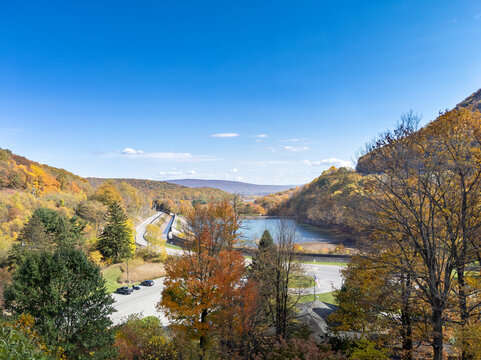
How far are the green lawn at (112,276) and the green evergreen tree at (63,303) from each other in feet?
51.7

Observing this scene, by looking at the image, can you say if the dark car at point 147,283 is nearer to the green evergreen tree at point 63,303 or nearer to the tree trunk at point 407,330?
the green evergreen tree at point 63,303

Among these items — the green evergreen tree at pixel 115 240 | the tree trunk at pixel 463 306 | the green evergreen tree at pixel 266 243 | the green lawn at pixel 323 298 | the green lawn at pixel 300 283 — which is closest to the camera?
the tree trunk at pixel 463 306

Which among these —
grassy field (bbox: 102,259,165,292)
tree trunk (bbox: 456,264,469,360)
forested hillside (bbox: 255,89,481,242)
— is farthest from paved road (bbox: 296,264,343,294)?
grassy field (bbox: 102,259,165,292)

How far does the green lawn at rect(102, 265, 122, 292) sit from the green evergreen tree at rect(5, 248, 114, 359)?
15.8 m

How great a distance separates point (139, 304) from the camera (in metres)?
20.6

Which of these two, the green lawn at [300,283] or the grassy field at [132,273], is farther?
the grassy field at [132,273]

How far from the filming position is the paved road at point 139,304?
1864 cm

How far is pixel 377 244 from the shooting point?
10672 millimetres

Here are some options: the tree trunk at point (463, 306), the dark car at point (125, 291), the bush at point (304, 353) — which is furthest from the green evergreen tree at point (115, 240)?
the tree trunk at point (463, 306)

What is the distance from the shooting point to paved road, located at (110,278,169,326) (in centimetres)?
1864

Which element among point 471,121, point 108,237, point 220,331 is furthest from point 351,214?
point 108,237

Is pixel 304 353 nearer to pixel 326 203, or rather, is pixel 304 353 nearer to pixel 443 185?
pixel 443 185

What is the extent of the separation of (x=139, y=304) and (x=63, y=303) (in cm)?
1219

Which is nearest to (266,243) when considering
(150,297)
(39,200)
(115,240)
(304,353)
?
(304,353)
